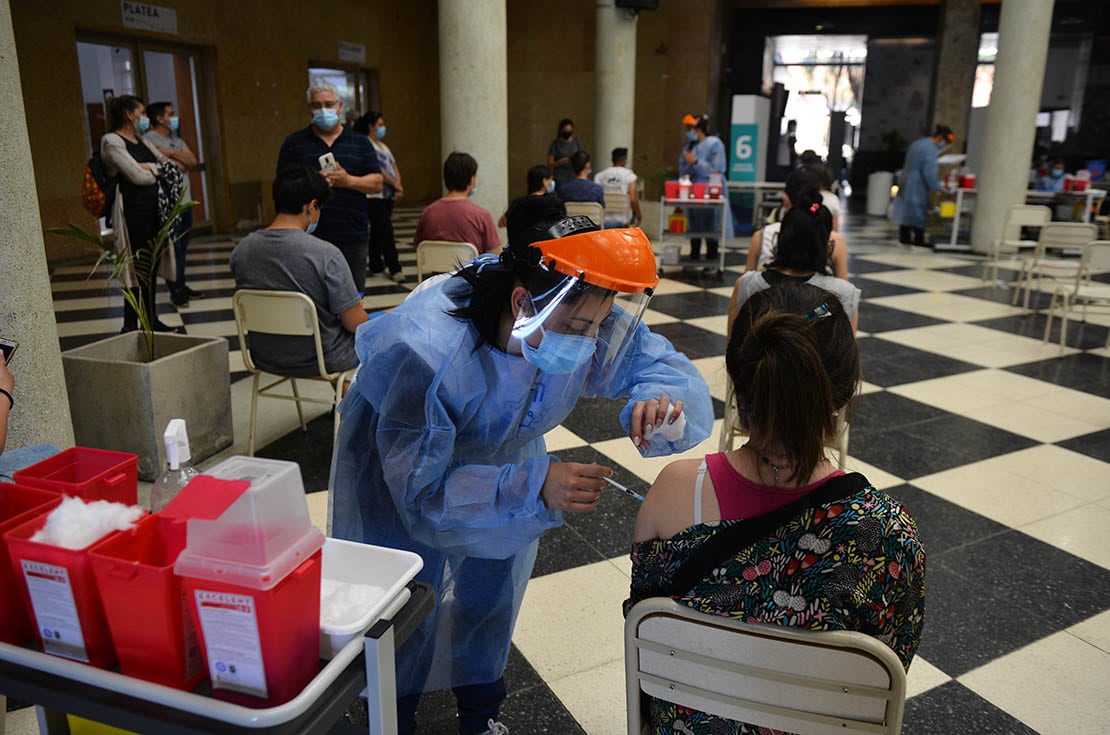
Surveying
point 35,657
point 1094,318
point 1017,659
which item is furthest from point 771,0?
point 35,657

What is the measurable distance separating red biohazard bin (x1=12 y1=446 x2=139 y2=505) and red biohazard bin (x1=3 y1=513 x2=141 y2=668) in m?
0.10

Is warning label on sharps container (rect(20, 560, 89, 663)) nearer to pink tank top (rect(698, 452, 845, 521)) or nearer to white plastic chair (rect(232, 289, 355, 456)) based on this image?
pink tank top (rect(698, 452, 845, 521))

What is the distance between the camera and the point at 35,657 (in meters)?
0.93

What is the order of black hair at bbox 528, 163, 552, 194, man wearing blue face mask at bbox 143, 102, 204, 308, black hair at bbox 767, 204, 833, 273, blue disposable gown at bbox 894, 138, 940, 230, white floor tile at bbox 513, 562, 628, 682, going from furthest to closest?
blue disposable gown at bbox 894, 138, 940, 230 < man wearing blue face mask at bbox 143, 102, 204, 308 < black hair at bbox 528, 163, 552, 194 < black hair at bbox 767, 204, 833, 273 < white floor tile at bbox 513, 562, 628, 682

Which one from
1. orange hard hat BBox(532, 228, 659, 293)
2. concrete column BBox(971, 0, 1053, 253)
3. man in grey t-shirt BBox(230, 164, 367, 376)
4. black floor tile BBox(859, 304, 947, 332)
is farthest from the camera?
concrete column BBox(971, 0, 1053, 253)

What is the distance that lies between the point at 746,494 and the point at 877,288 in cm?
660

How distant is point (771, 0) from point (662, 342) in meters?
16.3

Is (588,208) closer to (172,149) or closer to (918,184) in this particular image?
(172,149)

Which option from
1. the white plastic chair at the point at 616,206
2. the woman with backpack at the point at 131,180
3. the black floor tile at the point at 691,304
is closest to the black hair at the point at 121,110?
the woman with backpack at the point at 131,180

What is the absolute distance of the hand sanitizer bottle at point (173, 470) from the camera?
112 centimetres

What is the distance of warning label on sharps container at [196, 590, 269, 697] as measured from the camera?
85cm

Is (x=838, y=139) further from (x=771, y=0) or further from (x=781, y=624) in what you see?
(x=781, y=624)

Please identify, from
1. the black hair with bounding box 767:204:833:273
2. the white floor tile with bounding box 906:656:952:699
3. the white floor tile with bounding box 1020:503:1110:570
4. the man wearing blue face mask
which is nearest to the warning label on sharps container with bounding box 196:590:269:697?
the white floor tile with bounding box 906:656:952:699

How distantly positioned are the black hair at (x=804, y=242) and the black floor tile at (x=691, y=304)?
3.00 m
